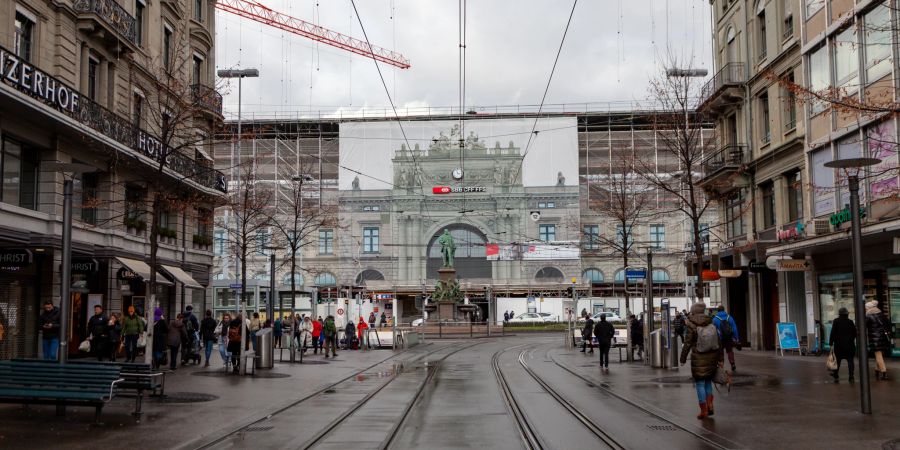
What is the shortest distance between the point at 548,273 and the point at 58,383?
6710cm

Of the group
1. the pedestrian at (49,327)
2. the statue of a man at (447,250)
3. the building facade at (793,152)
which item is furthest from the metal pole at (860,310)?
the statue of a man at (447,250)

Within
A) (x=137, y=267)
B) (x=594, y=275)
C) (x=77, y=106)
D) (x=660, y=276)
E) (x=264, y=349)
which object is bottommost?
(x=264, y=349)

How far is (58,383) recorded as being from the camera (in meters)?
13.3

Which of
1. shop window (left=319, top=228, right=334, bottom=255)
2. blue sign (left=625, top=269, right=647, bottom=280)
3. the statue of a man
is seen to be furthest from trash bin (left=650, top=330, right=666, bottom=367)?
shop window (left=319, top=228, right=334, bottom=255)

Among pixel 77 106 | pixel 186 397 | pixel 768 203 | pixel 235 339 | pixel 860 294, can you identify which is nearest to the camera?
pixel 860 294

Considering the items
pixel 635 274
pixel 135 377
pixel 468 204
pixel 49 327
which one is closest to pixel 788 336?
pixel 635 274

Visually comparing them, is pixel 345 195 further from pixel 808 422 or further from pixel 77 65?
pixel 808 422

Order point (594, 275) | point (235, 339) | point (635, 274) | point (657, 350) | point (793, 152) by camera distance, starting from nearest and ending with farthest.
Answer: point (235, 339), point (657, 350), point (635, 274), point (793, 152), point (594, 275)

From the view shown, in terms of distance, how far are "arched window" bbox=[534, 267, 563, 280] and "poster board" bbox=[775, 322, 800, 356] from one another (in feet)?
161

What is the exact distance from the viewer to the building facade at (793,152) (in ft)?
78.1

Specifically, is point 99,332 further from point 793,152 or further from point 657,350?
point 793,152

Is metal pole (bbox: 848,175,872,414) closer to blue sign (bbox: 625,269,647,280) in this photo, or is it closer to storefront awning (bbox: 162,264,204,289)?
blue sign (bbox: 625,269,647,280)

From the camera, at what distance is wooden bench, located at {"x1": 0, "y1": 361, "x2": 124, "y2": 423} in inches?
507

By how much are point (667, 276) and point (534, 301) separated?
1690 cm
